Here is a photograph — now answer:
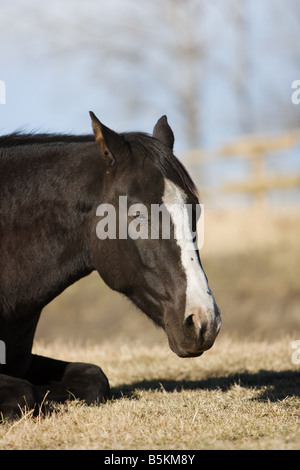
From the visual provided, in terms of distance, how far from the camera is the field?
301cm

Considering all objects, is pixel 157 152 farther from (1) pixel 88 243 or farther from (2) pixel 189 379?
(2) pixel 189 379

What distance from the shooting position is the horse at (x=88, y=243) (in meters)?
3.32

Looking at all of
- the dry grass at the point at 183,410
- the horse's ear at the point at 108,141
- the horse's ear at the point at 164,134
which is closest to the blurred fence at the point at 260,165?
the dry grass at the point at 183,410

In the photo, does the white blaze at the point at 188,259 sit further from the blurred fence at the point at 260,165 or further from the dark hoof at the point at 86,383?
the blurred fence at the point at 260,165

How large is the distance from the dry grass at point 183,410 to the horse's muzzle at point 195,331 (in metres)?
0.34

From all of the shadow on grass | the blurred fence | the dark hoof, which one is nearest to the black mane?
the dark hoof

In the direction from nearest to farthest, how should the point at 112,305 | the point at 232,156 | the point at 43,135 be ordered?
the point at 43,135 < the point at 112,305 < the point at 232,156

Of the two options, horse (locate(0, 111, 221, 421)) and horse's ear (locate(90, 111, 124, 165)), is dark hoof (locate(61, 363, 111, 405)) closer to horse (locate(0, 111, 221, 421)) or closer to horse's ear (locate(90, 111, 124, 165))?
horse (locate(0, 111, 221, 421))

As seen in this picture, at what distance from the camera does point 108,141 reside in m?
3.56

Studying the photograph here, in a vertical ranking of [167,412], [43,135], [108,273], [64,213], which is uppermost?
[43,135]

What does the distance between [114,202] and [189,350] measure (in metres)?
0.84
